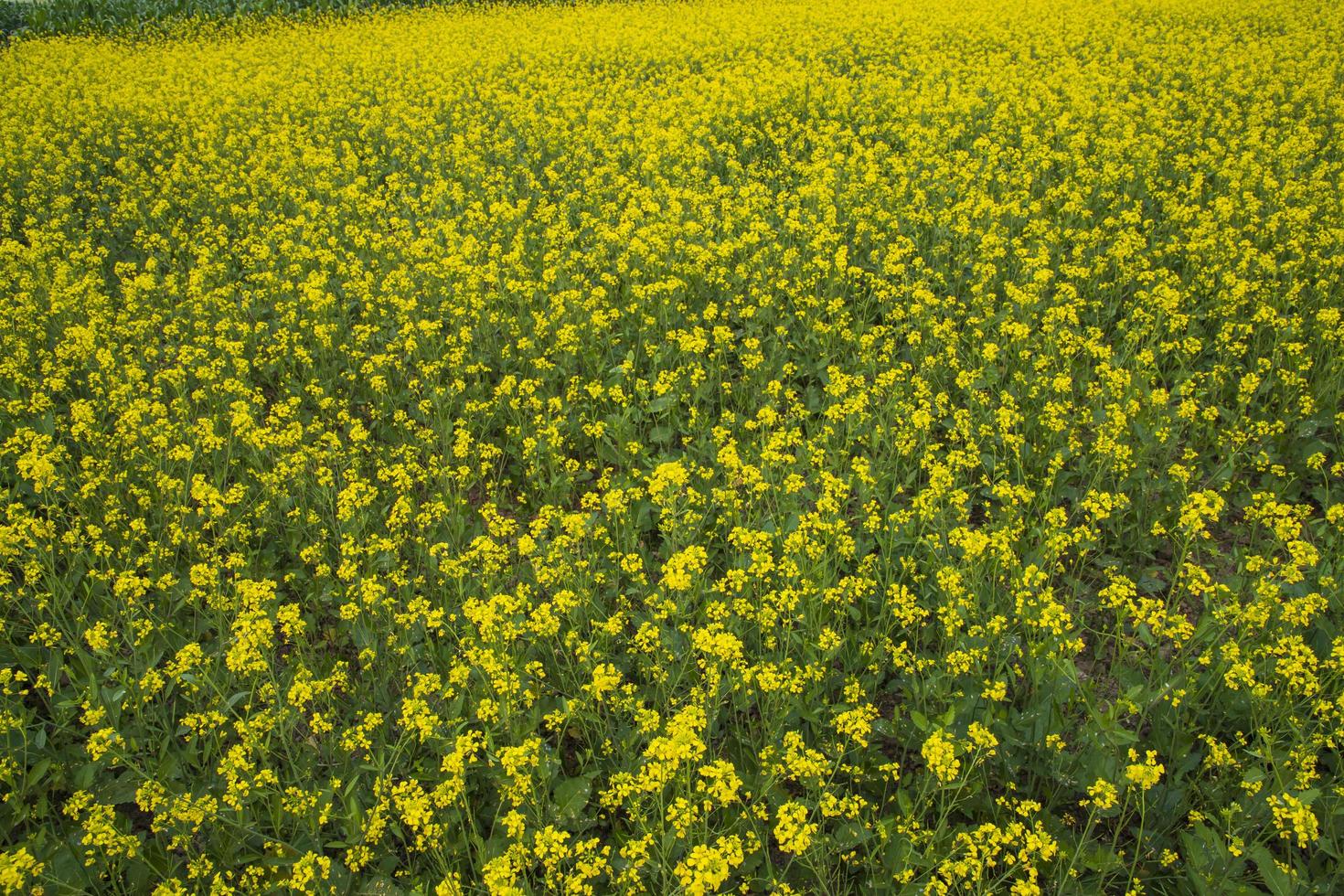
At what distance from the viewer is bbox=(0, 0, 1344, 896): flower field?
3053 mm

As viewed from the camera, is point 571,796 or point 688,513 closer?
point 571,796

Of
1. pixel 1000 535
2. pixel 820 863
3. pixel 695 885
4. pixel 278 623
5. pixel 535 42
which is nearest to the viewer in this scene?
pixel 695 885

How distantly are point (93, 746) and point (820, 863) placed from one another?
2.61 meters

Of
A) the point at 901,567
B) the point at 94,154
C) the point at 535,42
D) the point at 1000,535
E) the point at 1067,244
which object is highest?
the point at 535,42

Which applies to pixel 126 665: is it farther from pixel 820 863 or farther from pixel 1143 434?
pixel 1143 434

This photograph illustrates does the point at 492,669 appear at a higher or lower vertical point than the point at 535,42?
lower

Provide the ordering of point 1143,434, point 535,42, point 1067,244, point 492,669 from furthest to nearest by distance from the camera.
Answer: point 535,42
point 1067,244
point 1143,434
point 492,669

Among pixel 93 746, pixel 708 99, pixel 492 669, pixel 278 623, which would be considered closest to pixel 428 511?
pixel 278 623

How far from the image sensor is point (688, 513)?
13.7ft

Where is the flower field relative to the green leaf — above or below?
above

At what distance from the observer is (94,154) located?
10.8m

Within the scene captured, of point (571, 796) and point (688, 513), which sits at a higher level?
point (688, 513)

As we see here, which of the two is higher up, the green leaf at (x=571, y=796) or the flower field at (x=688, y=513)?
the flower field at (x=688, y=513)

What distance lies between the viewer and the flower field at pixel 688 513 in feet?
10.0
